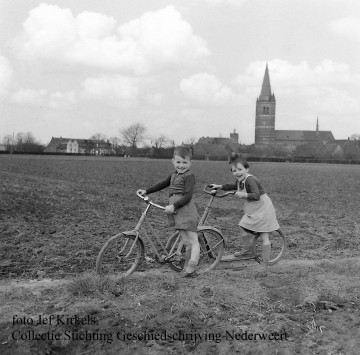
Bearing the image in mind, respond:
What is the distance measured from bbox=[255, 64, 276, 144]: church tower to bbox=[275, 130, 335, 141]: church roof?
6.17m

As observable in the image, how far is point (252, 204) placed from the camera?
6113 mm

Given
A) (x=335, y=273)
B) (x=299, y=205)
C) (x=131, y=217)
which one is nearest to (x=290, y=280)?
(x=335, y=273)

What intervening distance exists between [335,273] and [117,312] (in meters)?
3.04

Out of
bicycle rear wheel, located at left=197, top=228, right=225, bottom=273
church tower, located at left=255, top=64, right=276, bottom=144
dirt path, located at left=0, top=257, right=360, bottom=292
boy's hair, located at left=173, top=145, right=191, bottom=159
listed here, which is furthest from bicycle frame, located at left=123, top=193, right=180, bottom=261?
church tower, located at left=255, top=64, right=276, bottom=144

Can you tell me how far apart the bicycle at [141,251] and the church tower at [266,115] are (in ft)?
524

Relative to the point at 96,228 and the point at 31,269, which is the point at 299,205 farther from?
the point at 31,269

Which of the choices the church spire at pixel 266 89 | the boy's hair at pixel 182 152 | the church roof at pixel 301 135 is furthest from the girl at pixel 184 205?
the church roof at pixel 301 135

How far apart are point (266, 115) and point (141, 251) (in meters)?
162

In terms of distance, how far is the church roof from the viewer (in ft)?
547

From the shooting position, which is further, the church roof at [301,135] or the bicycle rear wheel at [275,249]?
the church roof at [301,135]

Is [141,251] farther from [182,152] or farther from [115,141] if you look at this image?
[115,141]

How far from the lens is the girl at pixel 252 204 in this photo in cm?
590

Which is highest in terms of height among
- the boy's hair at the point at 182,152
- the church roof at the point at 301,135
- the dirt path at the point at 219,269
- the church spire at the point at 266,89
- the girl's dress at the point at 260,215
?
the church spire at the point at 266,89

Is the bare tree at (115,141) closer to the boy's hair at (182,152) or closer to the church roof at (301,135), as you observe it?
the church roof at (301,135)
